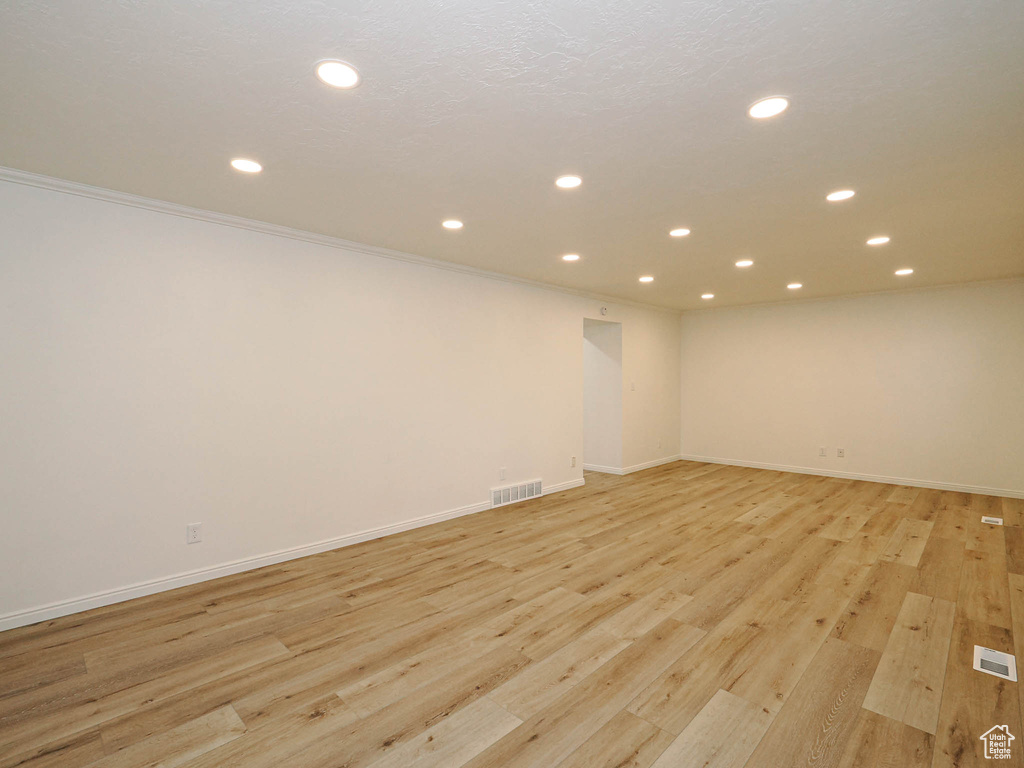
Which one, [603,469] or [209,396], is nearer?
[209,396]

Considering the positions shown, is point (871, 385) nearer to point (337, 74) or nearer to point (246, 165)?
point (337, 74)

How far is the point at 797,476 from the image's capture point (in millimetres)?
6863

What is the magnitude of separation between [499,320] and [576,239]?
158 centimetres

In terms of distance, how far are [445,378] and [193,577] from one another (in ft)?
8.29

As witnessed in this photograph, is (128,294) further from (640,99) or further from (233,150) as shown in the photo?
(640,99)

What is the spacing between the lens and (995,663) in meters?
2.35

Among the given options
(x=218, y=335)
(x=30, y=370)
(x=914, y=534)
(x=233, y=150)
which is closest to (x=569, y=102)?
(x=233, y=150)

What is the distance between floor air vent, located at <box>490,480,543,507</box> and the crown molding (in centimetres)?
231

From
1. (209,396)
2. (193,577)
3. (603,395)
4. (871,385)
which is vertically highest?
(871,385)

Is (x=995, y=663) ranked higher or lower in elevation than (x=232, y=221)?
lower

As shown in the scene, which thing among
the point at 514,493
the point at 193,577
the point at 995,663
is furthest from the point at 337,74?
the point at 514,493

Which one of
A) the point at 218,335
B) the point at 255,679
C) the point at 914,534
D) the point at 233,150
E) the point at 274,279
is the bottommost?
the point at 255,679

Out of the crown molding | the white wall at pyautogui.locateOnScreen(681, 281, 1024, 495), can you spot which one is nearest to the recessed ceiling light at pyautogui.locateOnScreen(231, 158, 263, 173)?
the crown molding

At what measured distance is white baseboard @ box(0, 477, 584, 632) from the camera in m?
2.75
